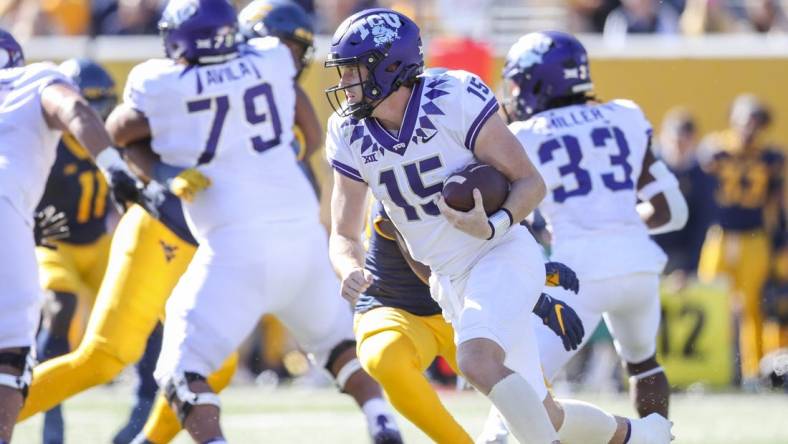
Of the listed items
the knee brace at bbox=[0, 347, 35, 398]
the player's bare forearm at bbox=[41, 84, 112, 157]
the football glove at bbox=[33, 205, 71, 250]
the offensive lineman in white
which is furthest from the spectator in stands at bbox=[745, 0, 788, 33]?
the knee brace at bbox=[0, 347, 35, 398]

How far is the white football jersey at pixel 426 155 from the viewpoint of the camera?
16.3 ft

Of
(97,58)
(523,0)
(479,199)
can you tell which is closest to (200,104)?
(479,199)

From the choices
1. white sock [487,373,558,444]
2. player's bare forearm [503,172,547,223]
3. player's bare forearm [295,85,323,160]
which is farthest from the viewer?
player's bare forearm [295,85,323,160]

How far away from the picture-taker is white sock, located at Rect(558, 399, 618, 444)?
5211 millimetres

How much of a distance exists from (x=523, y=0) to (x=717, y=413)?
624 centimetres

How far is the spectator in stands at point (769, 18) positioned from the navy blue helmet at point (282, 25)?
749 centimetres

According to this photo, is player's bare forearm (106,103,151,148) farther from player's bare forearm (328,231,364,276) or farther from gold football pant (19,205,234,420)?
player's bare forearm (328,231,364,276)

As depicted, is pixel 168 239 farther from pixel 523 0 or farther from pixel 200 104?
pixel 523 0

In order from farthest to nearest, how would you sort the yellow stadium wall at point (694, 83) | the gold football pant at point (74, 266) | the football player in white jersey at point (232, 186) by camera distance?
the yellow stadium wall at point (694, 83) → the gold football pant at point (74, 266) → the football player in white jersey at point (232, 186)

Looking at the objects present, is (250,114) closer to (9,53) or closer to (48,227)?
(9,53)

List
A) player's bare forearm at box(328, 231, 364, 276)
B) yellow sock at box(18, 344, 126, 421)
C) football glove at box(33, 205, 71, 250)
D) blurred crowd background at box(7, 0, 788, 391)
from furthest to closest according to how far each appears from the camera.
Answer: blurred crowd background at box(7, 0, 788, 391), football glove at box(33, 205, 71, 250), yellow sock at box(18, 344, 126, 421), player's bare forearm at box(328, 231, 364, 276)

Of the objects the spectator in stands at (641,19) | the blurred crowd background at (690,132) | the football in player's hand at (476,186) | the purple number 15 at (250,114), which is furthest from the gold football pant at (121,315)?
the spectator in stands at (641,19)

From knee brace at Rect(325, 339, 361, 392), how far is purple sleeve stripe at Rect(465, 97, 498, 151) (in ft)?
4.54

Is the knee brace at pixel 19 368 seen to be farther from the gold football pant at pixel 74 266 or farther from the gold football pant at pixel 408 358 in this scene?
the gold football pant at pixel 74 266
